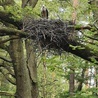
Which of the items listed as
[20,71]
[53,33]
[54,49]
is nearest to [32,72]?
[20,71]

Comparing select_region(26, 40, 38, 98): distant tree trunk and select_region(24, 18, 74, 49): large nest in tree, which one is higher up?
select_region(24, 18, 74, 49): large nest in tree

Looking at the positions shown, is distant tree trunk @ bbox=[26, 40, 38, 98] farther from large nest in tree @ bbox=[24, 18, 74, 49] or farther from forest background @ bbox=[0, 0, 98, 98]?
large nest in tree @ bbox=[24, 18, 74, 49]

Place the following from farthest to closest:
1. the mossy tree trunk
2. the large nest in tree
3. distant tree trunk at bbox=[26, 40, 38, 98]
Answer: distant tree trunk at bbox=[26, 40, 38, 98]
the mossy tree trunk
the large nest in tree

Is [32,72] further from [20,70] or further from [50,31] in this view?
[50,31]

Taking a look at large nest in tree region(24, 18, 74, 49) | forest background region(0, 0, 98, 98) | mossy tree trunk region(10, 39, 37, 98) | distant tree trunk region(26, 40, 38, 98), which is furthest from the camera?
distant tree trunk region(26, 40, 38, 98)

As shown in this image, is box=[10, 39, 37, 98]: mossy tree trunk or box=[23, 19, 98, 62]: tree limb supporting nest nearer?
box=[23, 19, 98, 62]: tree limb supporting nest

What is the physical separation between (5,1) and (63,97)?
115 inches

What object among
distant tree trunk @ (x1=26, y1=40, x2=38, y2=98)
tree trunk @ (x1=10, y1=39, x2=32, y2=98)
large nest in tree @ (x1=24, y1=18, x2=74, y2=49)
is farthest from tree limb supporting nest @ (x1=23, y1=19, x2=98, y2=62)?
distant tree trunk @ (x1=26, y1=40, x2=38, y2=98)

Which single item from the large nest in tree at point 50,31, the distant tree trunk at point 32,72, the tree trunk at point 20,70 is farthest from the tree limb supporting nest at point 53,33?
the distant tree trunk at point 32,72

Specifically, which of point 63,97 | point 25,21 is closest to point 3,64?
point 63,97

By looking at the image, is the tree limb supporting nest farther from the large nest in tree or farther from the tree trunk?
the tree trunk

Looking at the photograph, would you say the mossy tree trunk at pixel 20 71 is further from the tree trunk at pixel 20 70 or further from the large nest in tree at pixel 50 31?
the large nest in tree at pixel 50 31

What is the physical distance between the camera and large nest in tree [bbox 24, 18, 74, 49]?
182 inches

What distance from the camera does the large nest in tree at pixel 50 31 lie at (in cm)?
462
